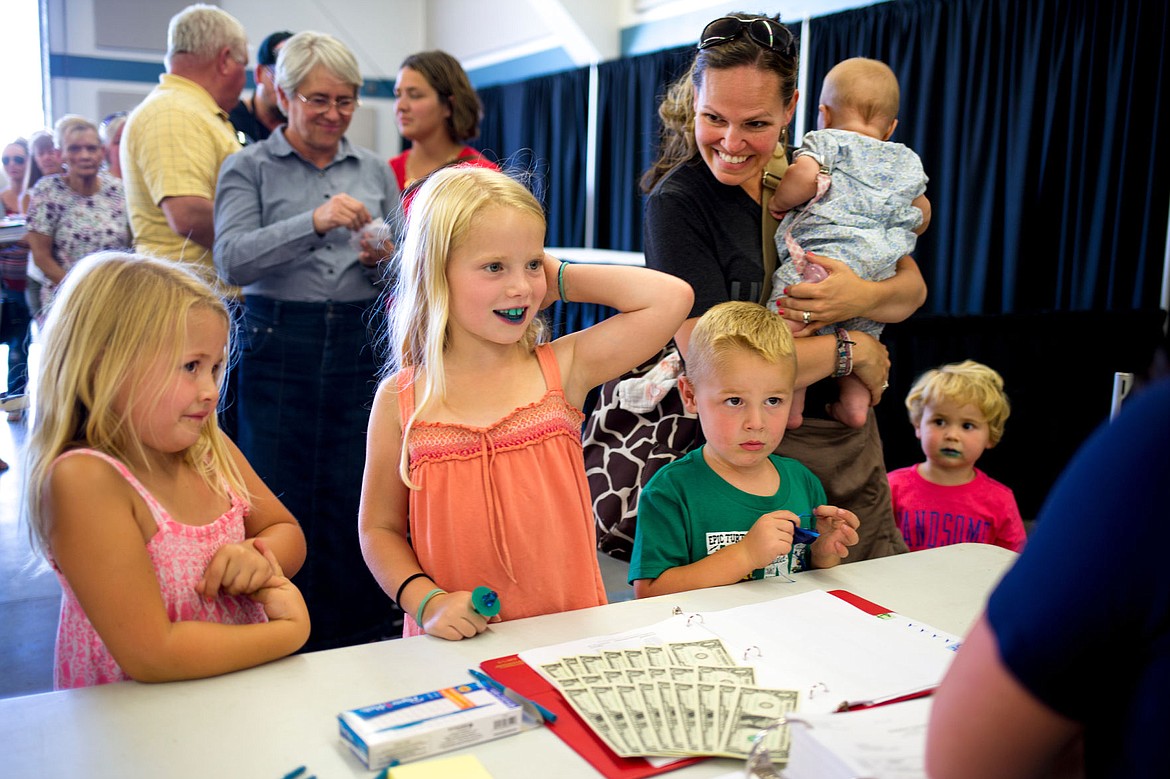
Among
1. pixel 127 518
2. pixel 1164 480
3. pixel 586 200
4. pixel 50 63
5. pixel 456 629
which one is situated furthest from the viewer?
pixel 50 63

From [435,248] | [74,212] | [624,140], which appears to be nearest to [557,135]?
[624,140]

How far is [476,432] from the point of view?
148 cm

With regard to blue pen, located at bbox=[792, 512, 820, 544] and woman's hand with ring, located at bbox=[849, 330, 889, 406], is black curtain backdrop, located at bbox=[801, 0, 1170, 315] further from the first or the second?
blue pen, located at bbox=[792, 512, 820, 544]

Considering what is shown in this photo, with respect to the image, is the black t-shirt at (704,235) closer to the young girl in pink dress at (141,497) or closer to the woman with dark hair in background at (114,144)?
the young girl in pink dress at (141,497)

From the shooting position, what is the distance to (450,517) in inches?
57.4

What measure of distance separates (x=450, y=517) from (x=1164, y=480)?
3.56ft

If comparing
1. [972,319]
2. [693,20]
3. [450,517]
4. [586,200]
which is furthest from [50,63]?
[450,517]

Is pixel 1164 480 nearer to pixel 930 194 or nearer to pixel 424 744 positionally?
pixel 424 744

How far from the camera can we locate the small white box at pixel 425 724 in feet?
3.09

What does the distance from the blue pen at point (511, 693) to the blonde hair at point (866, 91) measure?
162 cm

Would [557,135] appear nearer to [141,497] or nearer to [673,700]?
[141,497]

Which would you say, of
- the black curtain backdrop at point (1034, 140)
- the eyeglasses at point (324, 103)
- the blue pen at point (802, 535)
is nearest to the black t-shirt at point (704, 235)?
the blue pen at point (802, 535)

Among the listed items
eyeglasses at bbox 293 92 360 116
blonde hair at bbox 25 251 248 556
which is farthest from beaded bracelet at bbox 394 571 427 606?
eyeglasses at bbox 293 92 360 116

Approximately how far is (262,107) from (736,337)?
2441 mm
